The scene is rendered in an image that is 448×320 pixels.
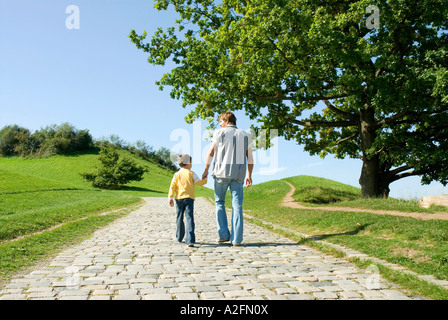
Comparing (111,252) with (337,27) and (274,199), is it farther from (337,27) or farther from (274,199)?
(274,199)

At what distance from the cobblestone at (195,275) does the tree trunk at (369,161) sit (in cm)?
1393

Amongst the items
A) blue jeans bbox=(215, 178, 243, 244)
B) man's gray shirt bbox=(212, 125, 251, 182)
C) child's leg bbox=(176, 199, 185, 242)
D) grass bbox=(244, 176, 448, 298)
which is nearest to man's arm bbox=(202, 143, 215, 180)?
man's gray shirt bbox=(212, 125, 251, 182)

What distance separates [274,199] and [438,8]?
541 inches

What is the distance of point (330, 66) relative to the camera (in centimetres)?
1781

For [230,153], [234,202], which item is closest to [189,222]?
[234,202]

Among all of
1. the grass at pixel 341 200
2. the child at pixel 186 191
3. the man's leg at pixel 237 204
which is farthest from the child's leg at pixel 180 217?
the grass at pixel 341 200

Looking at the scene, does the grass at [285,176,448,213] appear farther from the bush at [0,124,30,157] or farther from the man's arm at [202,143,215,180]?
the bush at [0,124,30,157]

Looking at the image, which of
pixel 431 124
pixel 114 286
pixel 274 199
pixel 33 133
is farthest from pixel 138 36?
pixel 33 133

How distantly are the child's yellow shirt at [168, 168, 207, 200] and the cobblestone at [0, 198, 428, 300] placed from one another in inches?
44.5

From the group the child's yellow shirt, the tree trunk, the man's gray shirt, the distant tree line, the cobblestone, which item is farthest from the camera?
the distant tree line

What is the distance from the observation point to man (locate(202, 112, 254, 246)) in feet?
26.9

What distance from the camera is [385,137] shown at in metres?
18.4

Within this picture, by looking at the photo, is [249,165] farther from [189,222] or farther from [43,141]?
[43,141]

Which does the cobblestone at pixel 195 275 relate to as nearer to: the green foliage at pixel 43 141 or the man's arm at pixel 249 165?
the man's arm at pixel 249 165
